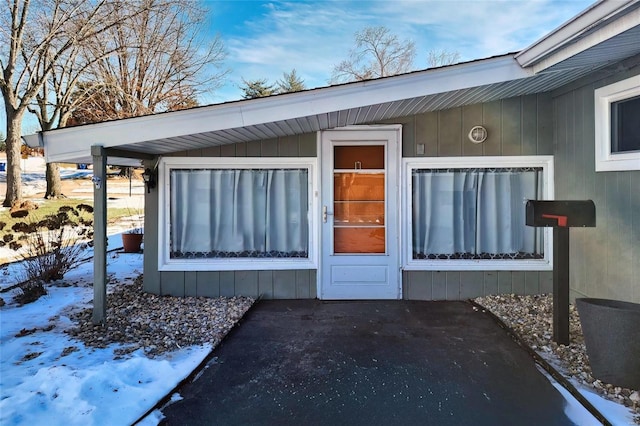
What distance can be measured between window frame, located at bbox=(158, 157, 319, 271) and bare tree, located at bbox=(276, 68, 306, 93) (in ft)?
50.9

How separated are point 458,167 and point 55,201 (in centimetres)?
1513

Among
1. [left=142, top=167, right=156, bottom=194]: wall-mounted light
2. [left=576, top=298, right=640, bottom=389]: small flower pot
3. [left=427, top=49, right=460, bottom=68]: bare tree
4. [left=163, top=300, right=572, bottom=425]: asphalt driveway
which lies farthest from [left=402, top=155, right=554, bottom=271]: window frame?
[left=427, top=49, right=460, bottom=68]: bare tree

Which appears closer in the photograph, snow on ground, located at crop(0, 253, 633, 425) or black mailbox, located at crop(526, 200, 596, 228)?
snow on ground, located at crop(0, 253, 633, 425)

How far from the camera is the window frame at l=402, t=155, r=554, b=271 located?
4.55m

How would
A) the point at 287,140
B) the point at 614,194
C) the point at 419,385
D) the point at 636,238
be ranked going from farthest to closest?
the point at 287,140, the point at 614,194, the point at 636,238, the point at 419,385

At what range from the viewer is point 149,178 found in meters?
4.54

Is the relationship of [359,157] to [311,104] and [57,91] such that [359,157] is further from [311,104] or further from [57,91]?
[57,91]

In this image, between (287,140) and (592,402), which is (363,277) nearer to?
(287,140)

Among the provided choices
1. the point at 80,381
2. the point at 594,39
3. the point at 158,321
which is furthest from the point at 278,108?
the point at 80,381

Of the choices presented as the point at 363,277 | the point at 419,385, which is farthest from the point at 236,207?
the point at 419,385

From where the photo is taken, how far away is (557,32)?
2.89 meters

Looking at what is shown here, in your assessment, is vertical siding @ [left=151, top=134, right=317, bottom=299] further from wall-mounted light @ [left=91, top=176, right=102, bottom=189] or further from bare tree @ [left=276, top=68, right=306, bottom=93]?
bare tree @ [left=276, top=68, right=306, bottom=93]

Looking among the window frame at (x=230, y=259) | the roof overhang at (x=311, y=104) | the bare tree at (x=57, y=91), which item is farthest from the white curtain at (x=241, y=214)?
the bare tree at (x=57, y=91)

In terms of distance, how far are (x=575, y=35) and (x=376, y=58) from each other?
16509 millimetres
